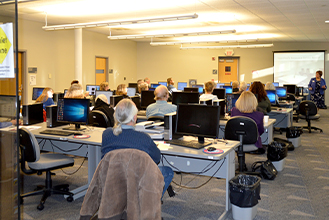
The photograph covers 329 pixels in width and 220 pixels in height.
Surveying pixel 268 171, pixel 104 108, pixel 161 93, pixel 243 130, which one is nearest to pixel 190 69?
pixel 161 93

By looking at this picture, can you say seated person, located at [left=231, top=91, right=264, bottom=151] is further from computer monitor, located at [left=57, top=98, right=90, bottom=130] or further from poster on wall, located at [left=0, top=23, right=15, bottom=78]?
poster on wall, located at [left=0, top=23, right=15, bottom=78]

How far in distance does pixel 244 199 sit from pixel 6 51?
2.51 m

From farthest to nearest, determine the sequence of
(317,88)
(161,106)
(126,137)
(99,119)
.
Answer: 1. (317,88)
2. (161,106)
3. (99,119)
4. (126,137)

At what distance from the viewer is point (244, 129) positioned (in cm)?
421

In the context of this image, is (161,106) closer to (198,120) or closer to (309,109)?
(198,120)

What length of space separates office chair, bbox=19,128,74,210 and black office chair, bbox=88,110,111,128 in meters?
1.05

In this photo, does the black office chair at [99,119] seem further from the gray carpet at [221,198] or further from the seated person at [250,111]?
the seated person at [250,111]

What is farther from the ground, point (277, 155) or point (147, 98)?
point (147, 98)

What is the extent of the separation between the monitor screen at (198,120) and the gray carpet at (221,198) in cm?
83

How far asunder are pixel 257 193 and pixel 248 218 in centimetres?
26

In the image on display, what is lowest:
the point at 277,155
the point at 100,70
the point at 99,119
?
the point at 277,155

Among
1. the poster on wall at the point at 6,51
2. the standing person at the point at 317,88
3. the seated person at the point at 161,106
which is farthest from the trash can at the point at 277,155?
the standing person at the point at 317,88

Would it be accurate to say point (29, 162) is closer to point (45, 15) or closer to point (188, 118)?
point (188, 118)

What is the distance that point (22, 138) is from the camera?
3.49m
